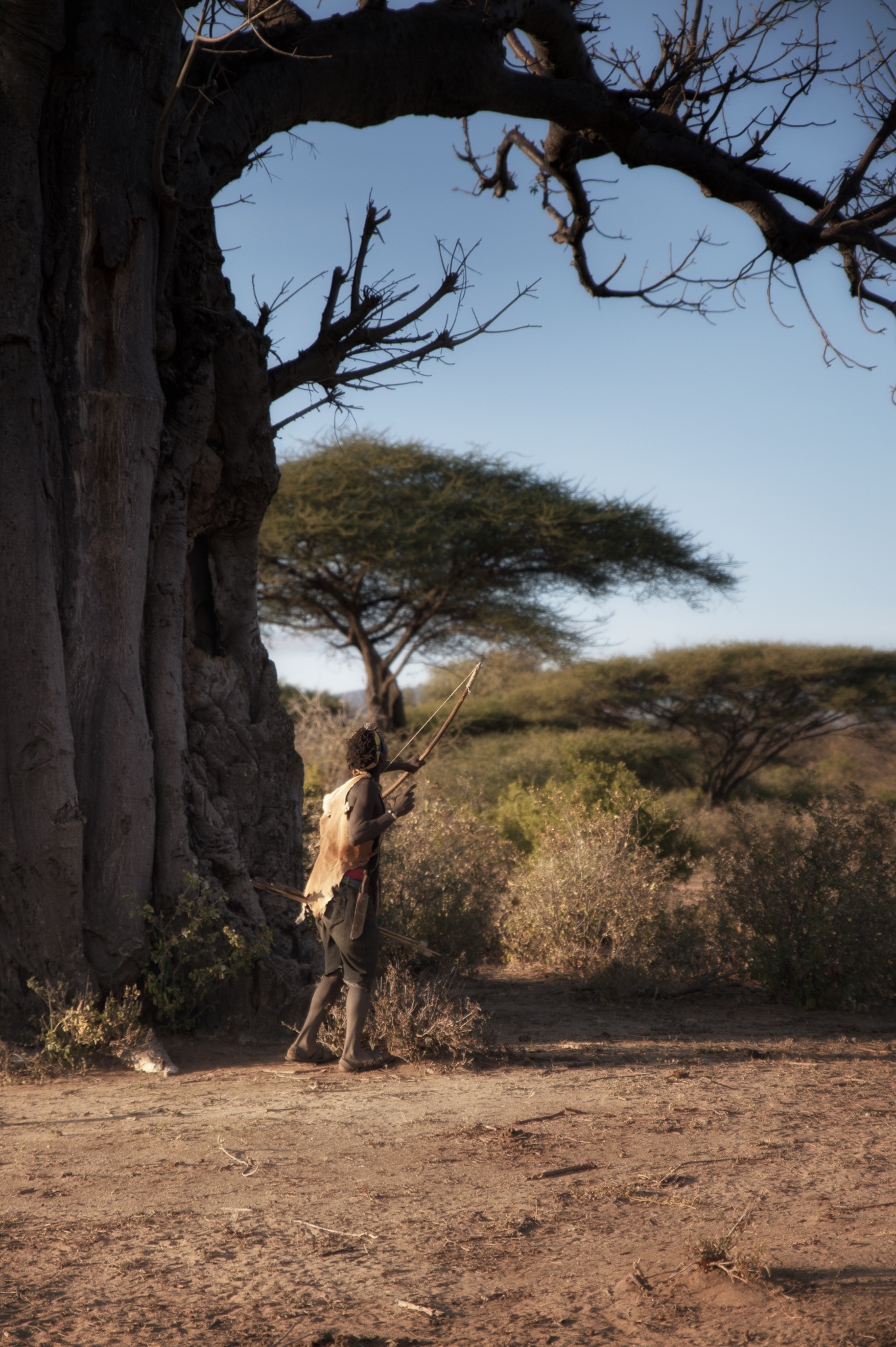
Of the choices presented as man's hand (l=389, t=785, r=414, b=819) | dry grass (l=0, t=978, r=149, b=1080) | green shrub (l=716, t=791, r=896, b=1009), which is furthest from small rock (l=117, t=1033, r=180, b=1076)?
green shrub (l=716, t=791, r=896, b=1009)

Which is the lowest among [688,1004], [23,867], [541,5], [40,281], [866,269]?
[688,1004]

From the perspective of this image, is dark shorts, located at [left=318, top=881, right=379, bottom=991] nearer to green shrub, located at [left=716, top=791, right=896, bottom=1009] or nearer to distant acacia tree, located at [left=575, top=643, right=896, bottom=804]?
green shrub, located at [left=716, top=791, right=896, bottom=1009]

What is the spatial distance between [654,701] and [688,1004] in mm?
17277

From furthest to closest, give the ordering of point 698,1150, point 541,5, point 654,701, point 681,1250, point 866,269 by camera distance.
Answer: point 654,701
point 866,269
point 541,5
point 698,1150
point 681,1250

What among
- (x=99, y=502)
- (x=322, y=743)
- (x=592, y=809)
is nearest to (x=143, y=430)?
(x=99, y=502)

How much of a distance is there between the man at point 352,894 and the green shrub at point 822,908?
10.0ft

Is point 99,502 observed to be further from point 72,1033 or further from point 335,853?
point 72,1033

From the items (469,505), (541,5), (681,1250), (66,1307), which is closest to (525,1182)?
(681,1250)

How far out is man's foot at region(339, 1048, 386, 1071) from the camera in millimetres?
4953

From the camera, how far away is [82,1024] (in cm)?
480

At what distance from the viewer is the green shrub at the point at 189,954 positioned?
17.1 feet

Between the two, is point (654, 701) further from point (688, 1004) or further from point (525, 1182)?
point (525, 1182)

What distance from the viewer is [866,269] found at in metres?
8.31

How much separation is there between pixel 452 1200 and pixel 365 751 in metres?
2.13
